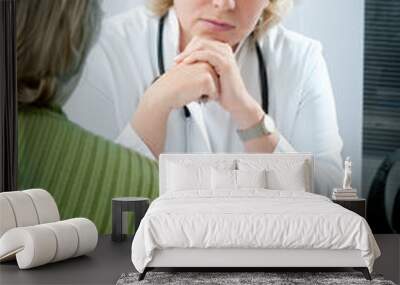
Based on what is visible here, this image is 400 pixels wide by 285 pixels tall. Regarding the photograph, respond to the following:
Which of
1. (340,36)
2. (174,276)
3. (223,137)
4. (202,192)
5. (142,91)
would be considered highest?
(340,36)

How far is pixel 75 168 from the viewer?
23.8ft

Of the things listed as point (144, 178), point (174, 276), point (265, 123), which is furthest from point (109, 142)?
point (174, 276)

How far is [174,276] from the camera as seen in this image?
508cm

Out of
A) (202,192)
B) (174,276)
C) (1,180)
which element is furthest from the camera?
(1,180)

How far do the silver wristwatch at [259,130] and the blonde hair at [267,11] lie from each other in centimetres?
88

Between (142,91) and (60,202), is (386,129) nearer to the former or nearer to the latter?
(142,91)

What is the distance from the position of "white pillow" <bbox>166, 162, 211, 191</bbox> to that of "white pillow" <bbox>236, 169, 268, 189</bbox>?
290mm

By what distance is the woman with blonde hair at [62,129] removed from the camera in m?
7.21

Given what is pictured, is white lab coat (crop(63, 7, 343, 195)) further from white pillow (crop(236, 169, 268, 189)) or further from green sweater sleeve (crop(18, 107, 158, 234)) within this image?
white pillow (crop(236, 169, 268, 189))

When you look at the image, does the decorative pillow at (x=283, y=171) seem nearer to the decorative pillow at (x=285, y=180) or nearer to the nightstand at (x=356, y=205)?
the decorative pillow at (x=285, y=180)

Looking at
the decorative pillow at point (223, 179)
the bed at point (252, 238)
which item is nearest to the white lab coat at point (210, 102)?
the decorative pillow at point (223, 179)

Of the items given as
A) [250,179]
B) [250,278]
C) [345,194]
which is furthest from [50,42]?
[250,278]

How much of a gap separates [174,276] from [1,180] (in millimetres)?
2688

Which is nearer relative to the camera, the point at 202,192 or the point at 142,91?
the point at 202,192
